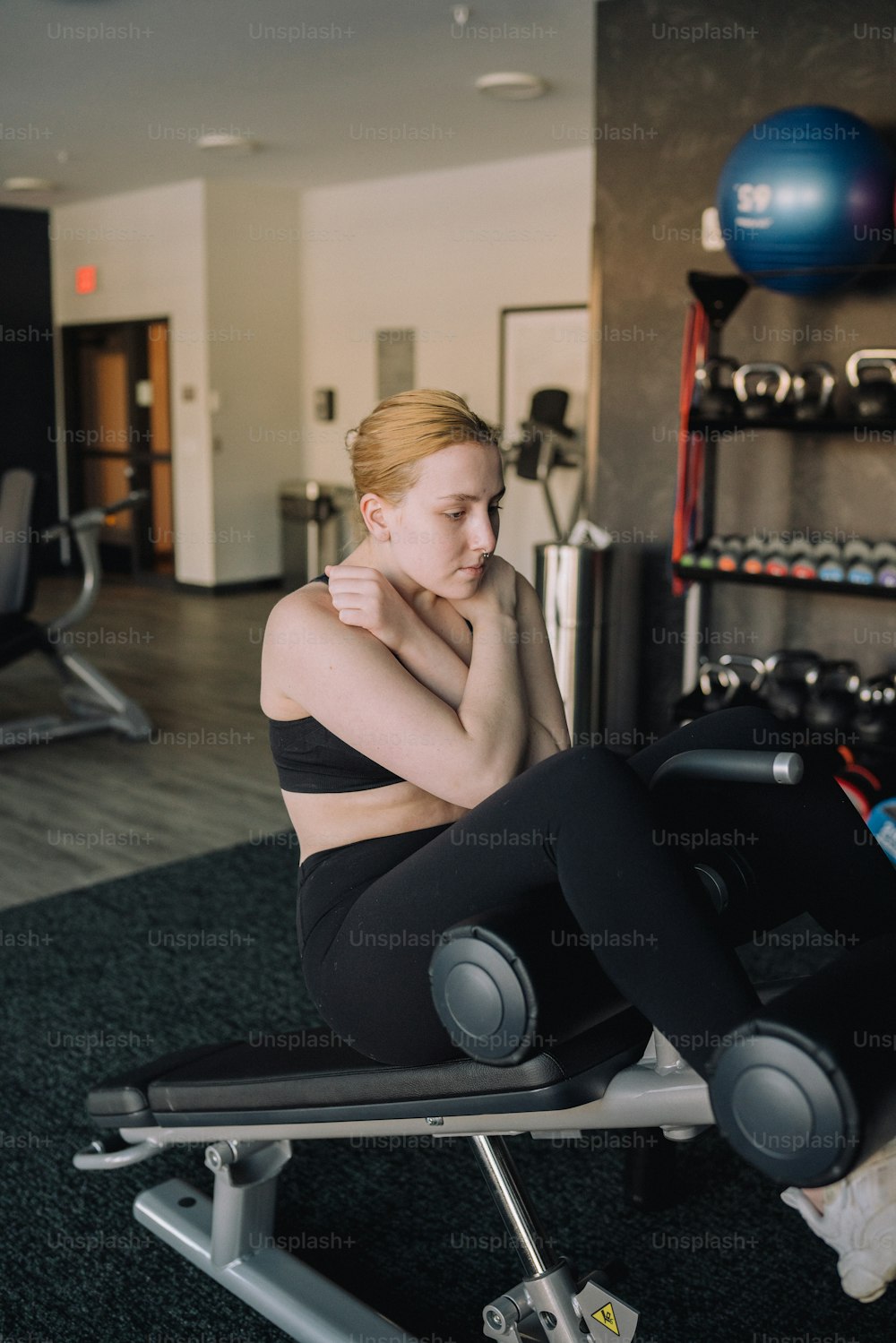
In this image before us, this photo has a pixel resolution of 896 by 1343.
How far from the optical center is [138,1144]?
145cm

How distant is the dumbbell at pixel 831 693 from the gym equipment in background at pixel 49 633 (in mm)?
2222

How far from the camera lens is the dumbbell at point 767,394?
2988 mm

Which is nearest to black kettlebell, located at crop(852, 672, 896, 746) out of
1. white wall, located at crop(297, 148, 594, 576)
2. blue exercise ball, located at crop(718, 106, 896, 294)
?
blue exercise ball, located at crop(718, 106, 896, 294)

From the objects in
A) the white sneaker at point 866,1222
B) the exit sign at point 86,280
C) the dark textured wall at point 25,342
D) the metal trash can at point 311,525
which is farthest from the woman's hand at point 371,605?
the exit sign at point 86,280

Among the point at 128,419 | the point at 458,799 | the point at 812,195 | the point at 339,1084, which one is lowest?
the point at 339,1084

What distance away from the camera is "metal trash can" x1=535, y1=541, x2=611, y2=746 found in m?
3.43

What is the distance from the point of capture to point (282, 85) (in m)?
4.68

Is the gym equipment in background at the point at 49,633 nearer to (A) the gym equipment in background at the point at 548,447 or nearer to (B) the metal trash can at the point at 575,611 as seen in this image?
(B) the metal trash can at the point at 575,611

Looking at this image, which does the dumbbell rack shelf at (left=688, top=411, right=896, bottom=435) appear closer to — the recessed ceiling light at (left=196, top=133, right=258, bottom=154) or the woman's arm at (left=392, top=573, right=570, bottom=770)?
the woman's arm at (left=392, top=573, right=570, bottom=770)

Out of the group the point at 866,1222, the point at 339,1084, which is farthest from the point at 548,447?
the point at 866,1222

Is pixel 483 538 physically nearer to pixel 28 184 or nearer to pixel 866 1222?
pixel 866 1222

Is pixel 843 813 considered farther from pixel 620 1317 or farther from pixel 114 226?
pixel 114 226

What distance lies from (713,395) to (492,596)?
6.03 ft

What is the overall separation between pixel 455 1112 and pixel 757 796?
1.41 feet
